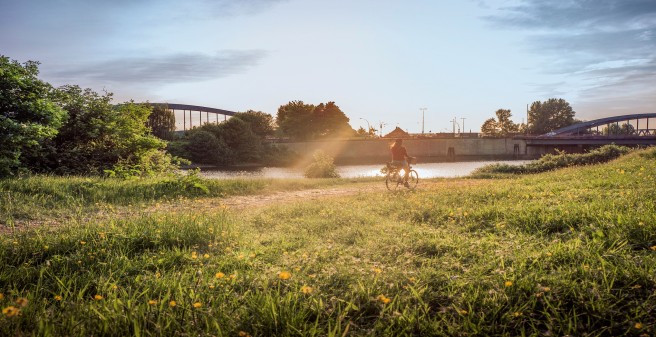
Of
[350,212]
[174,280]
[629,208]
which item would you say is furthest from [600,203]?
[174,280]

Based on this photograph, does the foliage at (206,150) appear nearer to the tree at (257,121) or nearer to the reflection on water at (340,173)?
the reflection on water at (340,173)

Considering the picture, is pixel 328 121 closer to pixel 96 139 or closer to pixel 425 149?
pixel 425 149

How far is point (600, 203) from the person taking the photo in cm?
741

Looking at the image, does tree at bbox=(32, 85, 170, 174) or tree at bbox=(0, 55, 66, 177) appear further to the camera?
tree at bbox=(32, 85, 170, 174)

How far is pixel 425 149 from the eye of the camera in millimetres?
94875

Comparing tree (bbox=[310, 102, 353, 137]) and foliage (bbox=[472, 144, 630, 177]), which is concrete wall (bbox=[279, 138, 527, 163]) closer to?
tree (bbox=[310, 102, 353, 137])

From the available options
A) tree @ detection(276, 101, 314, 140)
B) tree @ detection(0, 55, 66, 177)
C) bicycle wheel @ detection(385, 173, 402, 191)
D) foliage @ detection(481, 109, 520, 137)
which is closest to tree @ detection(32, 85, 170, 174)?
tree @ detection(0, 55, 66, 177)

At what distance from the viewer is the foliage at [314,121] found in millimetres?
98500

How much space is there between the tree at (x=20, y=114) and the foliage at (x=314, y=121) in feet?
271

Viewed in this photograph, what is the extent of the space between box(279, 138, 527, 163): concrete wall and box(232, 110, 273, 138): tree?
602 cm

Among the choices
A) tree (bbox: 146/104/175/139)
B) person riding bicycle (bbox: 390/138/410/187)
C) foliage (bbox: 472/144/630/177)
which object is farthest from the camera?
tree (bbox: 146/104/175/139)

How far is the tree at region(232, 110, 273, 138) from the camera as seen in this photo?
80.2 m

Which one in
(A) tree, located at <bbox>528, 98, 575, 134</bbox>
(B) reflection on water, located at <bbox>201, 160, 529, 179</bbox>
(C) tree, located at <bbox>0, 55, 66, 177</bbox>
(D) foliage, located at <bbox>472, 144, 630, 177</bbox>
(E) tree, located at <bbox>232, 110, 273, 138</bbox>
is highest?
(A) tree, located at <bbox>528, 98, 575, 134</bbox>

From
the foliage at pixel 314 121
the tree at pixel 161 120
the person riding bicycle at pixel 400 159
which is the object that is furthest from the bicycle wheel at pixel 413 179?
the foliage at pixel 314 121
